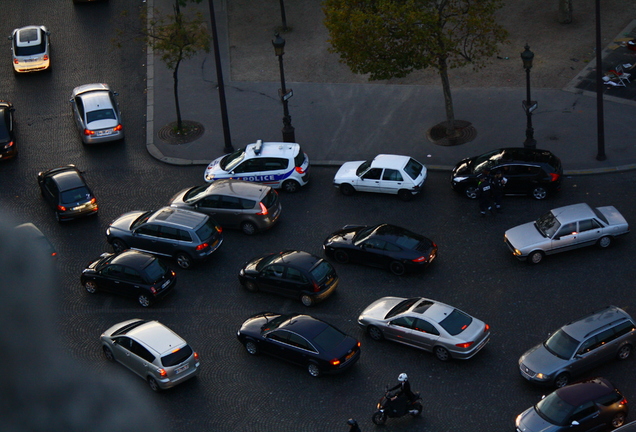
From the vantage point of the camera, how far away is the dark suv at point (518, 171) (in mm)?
27234

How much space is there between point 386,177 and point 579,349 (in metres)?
10.9

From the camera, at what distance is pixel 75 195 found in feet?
90.1

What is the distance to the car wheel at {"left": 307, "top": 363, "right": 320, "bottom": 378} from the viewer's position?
2020cm

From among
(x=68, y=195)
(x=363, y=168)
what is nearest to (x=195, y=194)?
(x=68, y=195)

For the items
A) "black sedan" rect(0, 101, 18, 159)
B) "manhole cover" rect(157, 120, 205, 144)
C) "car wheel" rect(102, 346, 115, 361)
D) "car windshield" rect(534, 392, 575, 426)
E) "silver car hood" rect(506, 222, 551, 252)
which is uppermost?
"black sedan" rect(0, 101, 18, 159)

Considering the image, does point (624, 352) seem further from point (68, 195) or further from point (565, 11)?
point (565, 11)

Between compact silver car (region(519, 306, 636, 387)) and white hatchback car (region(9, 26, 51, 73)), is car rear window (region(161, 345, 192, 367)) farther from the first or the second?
white hatchback car (region(9, 26, 51, 73))

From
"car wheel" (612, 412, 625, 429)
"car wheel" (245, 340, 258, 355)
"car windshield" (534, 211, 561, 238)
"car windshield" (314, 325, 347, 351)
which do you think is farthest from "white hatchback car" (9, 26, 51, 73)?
"car wheel" (612, 412, 625, 429)

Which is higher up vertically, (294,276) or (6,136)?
(6,136)

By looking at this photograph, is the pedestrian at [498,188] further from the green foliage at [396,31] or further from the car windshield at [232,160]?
the car windshield at [232,160]

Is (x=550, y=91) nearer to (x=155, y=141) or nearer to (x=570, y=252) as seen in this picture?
(x=570, y=252)

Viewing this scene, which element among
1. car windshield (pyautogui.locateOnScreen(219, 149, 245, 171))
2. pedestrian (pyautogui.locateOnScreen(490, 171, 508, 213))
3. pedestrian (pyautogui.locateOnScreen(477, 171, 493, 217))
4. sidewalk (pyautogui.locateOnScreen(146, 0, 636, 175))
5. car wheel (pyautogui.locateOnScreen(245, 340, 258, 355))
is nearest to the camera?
car wheel (pyautogui.locateOnScreen(245, 340, 258, 355))

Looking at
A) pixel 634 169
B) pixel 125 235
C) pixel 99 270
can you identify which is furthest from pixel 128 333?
pixel 634 169

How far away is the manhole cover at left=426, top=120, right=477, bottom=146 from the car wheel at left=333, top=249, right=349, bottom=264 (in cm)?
913
